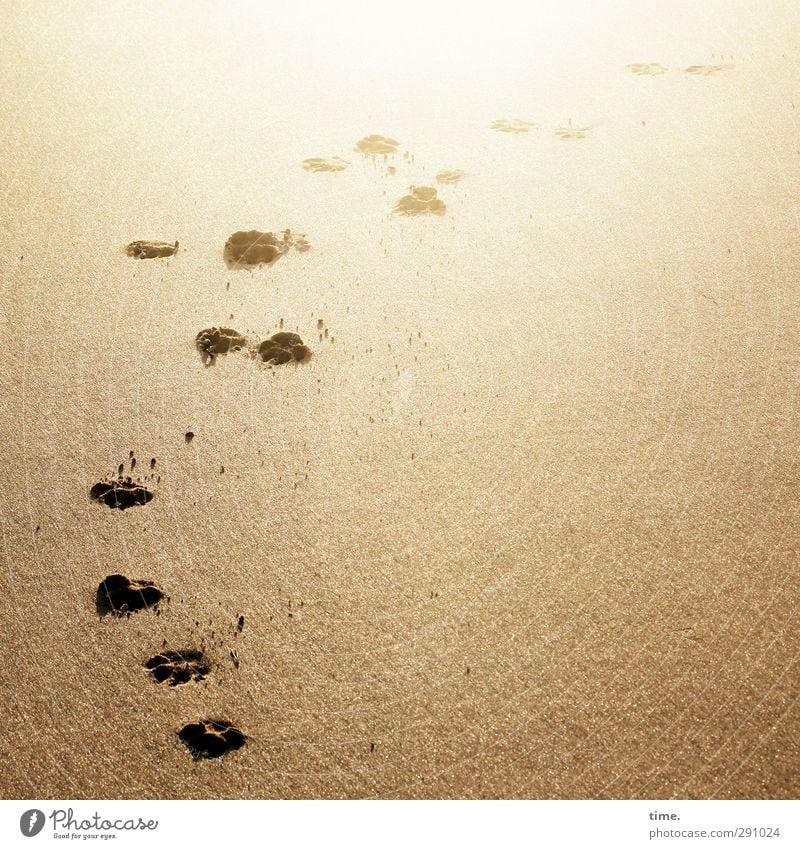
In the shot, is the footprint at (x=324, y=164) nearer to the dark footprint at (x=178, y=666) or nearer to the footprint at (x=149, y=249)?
the footprint at (x=149, y=249)

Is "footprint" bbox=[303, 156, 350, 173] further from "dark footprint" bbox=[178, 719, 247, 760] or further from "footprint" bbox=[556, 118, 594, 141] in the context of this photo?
"dark footprint" bbox=[178, 719, 247, 760]

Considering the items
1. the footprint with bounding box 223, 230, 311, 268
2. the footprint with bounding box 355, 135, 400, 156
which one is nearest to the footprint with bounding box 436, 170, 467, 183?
the footprint with bounding box 355, 135, 400, 156

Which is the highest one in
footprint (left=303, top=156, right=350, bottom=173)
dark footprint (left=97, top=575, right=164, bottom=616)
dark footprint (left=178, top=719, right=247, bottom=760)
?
footprint (left=303, top=156, right=350, bottom=173)

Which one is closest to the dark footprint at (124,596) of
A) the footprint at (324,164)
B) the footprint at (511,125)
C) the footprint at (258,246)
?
the footprint at (258,246)

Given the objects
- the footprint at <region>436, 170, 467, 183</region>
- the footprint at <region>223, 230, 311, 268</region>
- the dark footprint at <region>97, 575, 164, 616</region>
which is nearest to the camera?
the dark footprint at <region>97, 575, 164, 616</region>

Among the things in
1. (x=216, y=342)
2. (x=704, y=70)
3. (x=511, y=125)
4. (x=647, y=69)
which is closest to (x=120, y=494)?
(x=216, y=342)

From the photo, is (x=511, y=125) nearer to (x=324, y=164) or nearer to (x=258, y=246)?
(x=324, y=164)

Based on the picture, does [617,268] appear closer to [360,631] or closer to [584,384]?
[584,384]
